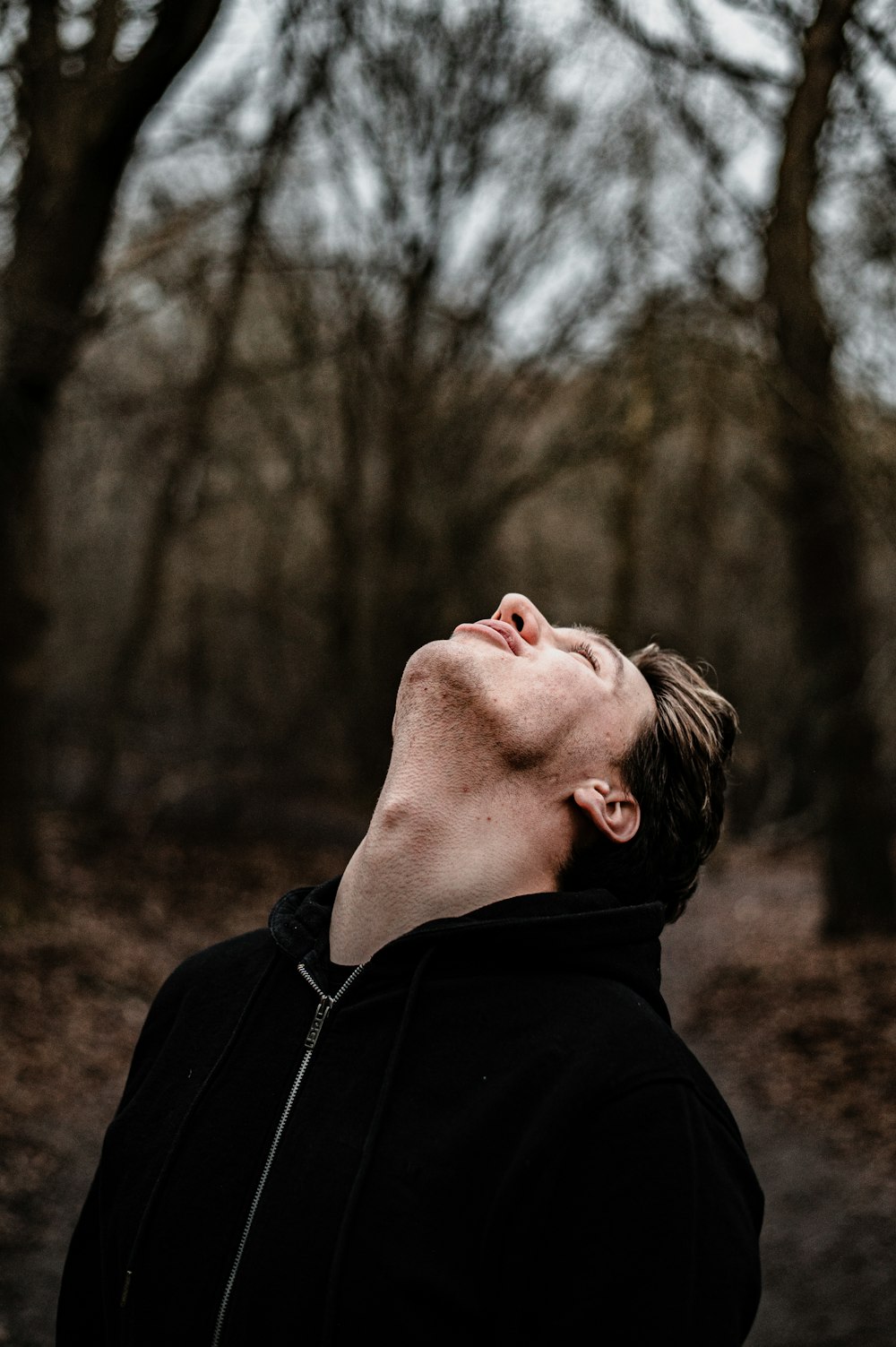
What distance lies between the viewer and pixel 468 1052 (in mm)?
1792

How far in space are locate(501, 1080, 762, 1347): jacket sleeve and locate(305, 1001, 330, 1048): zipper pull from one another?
460 mm

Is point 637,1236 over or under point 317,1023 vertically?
under

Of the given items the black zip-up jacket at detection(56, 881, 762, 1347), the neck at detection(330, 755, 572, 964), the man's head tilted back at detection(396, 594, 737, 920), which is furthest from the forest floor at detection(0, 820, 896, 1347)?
the neck at detection(330, 755, 572, 964)

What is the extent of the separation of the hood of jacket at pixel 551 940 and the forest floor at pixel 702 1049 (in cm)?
331

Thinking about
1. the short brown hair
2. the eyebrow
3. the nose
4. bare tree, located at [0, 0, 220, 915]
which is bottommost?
the short brown hair

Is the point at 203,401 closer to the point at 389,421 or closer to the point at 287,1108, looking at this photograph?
the point at 389,421

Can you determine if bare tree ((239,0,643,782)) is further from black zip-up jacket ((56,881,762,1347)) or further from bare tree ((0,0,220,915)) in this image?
black zip-up jacket ((56,881,762,1347))

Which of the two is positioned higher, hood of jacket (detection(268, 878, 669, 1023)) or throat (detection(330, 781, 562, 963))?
throat (detection(330, 781, 562, 963))

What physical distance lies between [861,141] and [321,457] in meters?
11.3

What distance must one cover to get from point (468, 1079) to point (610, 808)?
2.00 feet

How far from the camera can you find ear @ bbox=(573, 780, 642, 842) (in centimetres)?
210

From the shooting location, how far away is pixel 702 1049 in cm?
795

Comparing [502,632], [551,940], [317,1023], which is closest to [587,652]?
[502,632]

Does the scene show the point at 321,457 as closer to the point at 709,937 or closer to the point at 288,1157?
the point at 709,937
